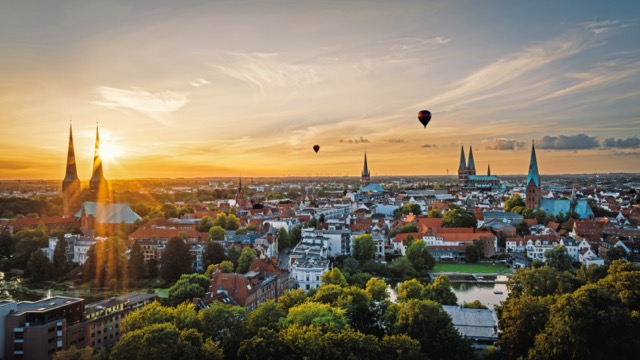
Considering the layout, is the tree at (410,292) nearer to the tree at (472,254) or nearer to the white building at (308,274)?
the white building at (308,274)

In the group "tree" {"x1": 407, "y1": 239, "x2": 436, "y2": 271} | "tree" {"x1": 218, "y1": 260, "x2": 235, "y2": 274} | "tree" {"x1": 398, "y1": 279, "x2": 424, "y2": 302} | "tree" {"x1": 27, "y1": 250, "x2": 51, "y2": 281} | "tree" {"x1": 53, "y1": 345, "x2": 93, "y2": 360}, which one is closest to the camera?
"tree" {"x1": 53, "y1": 345, "x2": 93, "y2": 360}

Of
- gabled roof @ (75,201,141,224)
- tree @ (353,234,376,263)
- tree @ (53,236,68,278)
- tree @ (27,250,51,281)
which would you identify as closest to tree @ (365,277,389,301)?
tree @ (353,234,376,263)

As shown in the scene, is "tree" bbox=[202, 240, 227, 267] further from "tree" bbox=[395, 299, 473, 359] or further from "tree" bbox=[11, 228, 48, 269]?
"tree" bbox=[395, 299, 473, 359]

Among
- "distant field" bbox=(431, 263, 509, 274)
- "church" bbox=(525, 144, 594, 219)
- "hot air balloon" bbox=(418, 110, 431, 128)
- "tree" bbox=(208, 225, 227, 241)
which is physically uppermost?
"hot air balloon" bbox=(418, 110, 431, 128)

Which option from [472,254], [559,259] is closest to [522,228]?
[472,254]

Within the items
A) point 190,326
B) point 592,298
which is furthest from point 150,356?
point 592,298

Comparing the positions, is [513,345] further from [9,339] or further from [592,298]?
[9,339]

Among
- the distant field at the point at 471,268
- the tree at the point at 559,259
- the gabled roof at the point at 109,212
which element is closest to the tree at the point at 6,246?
the gabled roof at the point at 109,212
